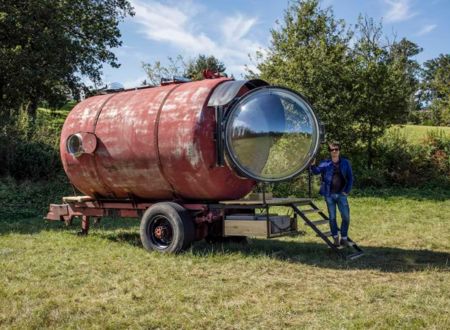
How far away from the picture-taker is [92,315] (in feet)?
16.7

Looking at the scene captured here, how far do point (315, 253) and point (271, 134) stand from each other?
2089mm

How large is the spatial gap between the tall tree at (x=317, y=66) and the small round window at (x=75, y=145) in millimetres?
11107

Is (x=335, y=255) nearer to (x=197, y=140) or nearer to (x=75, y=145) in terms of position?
(x=197, y=140)

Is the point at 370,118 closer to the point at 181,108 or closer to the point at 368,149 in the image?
the point at 368,149

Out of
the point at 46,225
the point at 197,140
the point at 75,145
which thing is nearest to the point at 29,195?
the point at 46,225

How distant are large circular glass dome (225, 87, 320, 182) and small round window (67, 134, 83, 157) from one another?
3.21 metres

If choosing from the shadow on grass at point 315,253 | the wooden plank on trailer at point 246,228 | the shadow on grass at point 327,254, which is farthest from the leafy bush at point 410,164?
the wooden plank on trailer at point 246,228

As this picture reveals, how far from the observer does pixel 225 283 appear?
638 centimetres

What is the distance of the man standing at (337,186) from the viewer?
8.70 metres

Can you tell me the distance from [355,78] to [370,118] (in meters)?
1.66

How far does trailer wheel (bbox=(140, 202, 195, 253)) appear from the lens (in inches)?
327

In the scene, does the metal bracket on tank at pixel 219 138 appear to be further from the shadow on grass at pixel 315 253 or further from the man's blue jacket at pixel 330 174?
the man's blue jacket at pixel 330 174

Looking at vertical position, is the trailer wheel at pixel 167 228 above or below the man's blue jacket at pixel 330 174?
below

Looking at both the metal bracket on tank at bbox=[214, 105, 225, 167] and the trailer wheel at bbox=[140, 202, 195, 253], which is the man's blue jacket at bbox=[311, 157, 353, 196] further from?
the trailer wheel at bbox=[140, 202, 195, 253]
